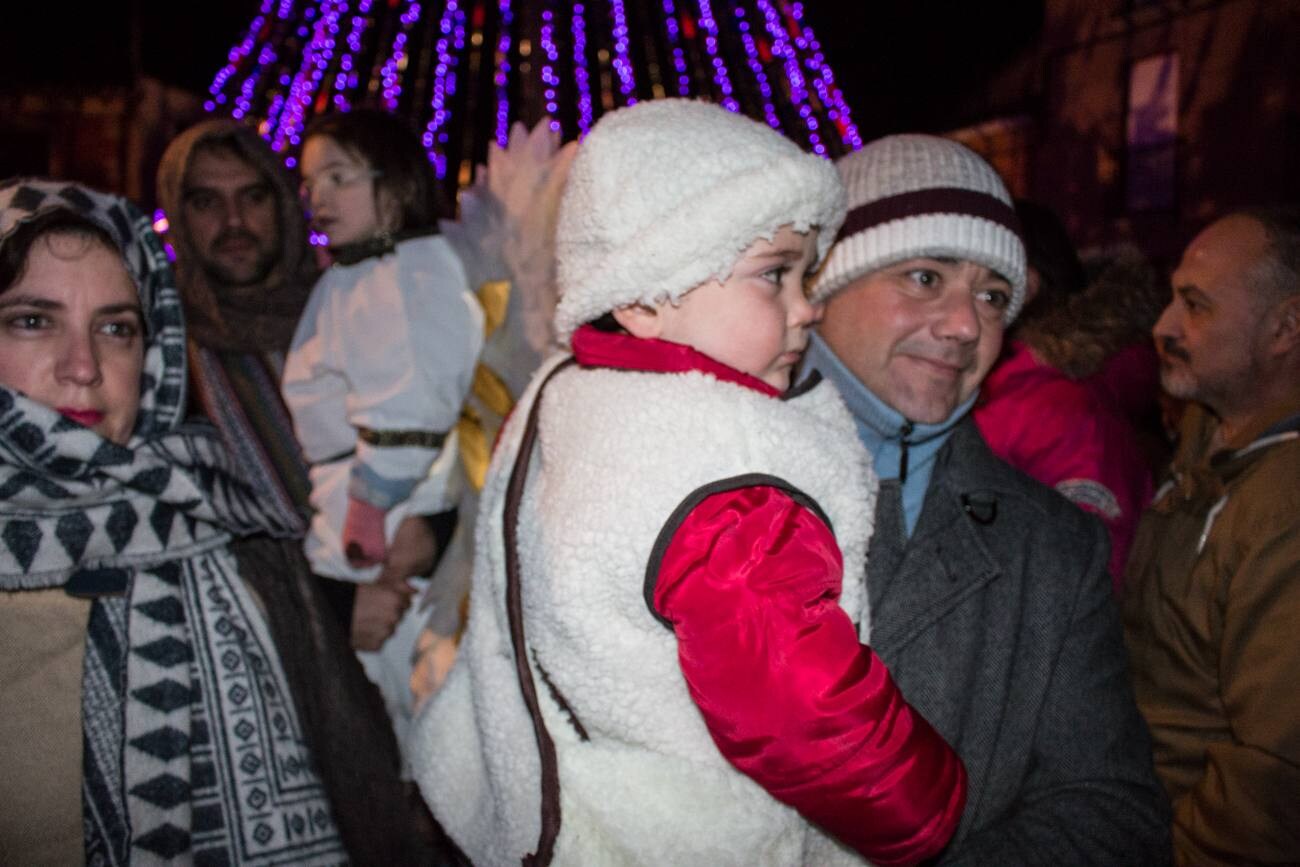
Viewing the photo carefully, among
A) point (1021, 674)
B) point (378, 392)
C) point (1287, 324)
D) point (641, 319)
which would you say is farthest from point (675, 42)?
point (1021, 674)

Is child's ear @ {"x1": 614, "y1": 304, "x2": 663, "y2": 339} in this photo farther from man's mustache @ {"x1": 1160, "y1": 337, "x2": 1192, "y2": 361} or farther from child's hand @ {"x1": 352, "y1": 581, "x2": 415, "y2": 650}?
man's mustache @ {"x1": 1160, "y1": 337, "x2": 1192, "y2": 361}

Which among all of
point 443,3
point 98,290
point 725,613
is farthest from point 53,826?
point 443,3

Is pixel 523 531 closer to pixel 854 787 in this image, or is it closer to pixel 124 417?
pixel 854 787

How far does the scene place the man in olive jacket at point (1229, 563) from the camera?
68.8 inches

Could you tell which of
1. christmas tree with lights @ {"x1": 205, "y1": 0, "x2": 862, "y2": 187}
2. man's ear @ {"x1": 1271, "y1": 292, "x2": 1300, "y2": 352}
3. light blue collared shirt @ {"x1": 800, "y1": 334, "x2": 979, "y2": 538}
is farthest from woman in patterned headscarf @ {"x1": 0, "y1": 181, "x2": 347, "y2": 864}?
christmas tree with lights @ {"x1": 205, "y1": 0, "x2": 862, "y2": 187}

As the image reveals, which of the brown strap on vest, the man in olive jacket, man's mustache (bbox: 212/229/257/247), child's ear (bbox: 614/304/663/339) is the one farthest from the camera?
man's mustache (bbox: 212/229/257/247)

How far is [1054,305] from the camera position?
133 inches

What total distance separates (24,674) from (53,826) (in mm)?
272

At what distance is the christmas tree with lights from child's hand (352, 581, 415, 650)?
97.6 inches

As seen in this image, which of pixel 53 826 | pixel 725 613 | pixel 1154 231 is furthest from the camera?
pixel 1154 231

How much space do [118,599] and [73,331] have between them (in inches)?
20.9

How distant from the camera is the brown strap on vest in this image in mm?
1260

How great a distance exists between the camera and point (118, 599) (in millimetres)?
1714

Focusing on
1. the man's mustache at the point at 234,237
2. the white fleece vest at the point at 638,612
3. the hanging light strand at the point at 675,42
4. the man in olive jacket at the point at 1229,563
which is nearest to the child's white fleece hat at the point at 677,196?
the white fleece vest at the point at 638,612
